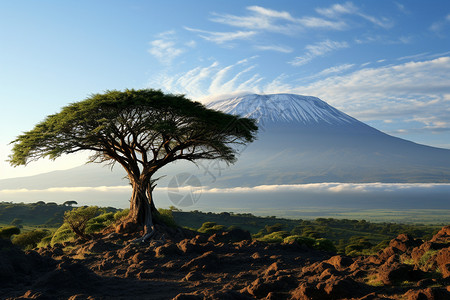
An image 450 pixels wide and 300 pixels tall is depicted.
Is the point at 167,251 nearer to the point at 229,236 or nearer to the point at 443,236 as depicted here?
the point at 229,236

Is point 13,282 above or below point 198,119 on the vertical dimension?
below

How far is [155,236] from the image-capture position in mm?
22969

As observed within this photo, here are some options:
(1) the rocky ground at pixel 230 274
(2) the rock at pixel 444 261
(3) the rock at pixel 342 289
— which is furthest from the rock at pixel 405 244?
(3) the rock at pixel 342 289

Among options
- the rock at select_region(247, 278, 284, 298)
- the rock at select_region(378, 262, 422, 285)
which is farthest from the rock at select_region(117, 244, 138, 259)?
the rock at select_region(378, 262, 422, 285)

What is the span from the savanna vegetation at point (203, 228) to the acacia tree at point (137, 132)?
298 cm

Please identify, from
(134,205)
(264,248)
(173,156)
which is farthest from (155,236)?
(264,248)

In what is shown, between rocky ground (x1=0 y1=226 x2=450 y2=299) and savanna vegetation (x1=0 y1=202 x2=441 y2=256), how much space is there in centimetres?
715

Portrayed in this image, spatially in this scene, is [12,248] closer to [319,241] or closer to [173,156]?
[173,156]

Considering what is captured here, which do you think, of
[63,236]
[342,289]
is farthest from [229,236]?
[342,289]

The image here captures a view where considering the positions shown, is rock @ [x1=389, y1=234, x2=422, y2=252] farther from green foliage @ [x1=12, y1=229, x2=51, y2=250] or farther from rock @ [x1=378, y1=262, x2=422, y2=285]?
green foliage @ [x1=12, y1=229, x2=51, y2=250]

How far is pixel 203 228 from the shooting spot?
39.5 metres

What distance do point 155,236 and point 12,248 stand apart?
30.2 ft

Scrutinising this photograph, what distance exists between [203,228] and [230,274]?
2571cm

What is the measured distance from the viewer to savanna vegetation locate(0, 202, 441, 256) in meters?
26.1
